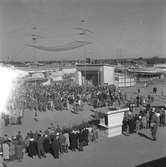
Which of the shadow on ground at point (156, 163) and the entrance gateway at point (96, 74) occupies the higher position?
the entrance gateway at point (96, 74)

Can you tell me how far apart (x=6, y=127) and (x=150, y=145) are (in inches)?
254

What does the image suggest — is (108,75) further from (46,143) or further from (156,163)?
(156,163)

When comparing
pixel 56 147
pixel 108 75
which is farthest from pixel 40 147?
pixel 108 75

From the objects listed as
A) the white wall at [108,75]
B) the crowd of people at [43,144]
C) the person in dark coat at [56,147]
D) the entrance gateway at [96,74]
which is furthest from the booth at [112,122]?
the white wall at [108,75]

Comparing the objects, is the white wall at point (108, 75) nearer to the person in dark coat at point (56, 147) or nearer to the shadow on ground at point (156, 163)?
the person in dark coat at point (56, 147)

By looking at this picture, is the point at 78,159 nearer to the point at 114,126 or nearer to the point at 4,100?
the point at 114,126

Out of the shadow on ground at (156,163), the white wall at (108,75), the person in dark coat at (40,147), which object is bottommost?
the shadow on ground at (156,163)

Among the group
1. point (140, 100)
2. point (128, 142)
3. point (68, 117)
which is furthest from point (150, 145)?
point (140, 100)

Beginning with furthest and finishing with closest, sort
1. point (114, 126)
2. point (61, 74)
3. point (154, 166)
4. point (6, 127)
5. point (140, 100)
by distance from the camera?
point (61, 74) < point (140, 100) < point (6, 127) < point (114, 126) < point (154, 166)

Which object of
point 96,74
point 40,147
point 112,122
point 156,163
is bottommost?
point 156,163

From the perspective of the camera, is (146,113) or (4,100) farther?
(4,100)

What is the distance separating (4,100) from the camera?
14.0 meters

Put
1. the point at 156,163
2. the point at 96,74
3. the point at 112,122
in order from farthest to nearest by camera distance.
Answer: the point at 96,74, the point at 112,122, the point at 156,163

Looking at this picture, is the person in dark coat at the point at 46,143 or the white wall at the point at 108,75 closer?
the person in dark coat at the point at 46,143
